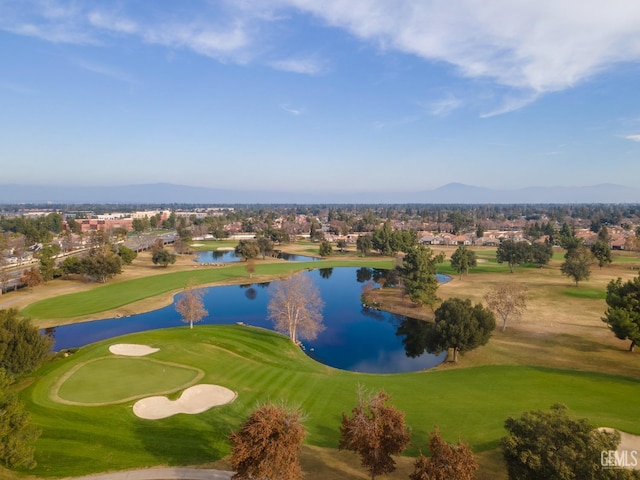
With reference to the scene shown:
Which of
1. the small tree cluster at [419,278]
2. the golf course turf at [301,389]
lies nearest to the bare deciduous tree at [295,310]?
the golf course turf at [301,389]

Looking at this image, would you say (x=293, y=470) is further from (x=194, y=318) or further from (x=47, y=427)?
(x=194, y=318)

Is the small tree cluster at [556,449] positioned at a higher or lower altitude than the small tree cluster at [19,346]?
higher

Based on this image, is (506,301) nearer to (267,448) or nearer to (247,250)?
(267,448)

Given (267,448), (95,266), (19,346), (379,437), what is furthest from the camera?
(95,266)

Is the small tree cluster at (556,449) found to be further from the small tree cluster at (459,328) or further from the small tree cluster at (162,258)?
the small tree cluster at (162,258)

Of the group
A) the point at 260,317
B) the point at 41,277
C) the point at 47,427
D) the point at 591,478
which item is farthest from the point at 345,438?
the point at 41,277

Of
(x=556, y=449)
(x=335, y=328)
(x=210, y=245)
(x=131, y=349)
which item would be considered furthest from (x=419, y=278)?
(x=210, y=245)
